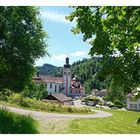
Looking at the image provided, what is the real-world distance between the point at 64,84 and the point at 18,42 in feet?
4.63

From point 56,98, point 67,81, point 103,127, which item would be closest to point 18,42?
point 67,81

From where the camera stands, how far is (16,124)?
643 cm

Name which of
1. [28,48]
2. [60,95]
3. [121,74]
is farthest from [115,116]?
[121,74]

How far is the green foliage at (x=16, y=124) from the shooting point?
19.6ft

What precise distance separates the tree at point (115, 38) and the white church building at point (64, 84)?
2.80m

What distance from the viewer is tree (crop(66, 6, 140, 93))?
3451 millimetres

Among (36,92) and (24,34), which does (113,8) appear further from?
(36,92)

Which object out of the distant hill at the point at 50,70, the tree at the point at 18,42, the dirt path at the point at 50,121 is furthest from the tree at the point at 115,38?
the tree at the point at 18,42

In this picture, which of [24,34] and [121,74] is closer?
[121,74]

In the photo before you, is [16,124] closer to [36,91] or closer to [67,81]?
[36,91]

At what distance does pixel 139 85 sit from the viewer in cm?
367

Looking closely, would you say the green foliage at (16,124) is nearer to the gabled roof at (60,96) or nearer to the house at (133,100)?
the gabled roof at (60,96)

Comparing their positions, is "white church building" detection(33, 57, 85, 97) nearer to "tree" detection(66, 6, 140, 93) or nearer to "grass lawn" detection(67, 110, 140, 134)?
"grass lawn" detection(67, 110, 140, 134)
